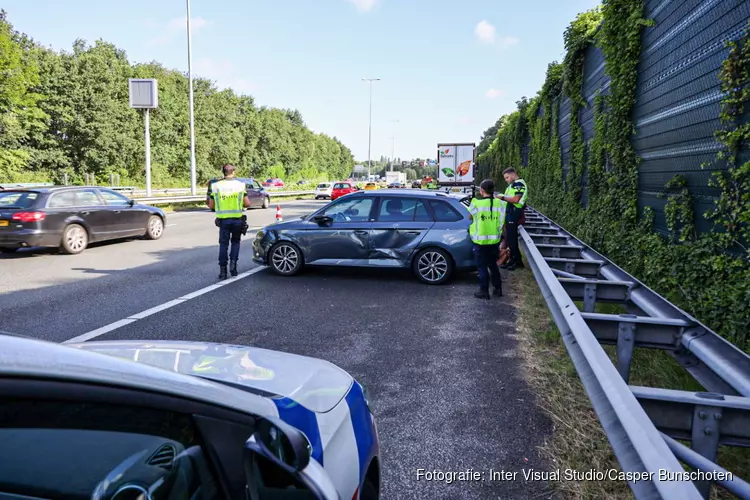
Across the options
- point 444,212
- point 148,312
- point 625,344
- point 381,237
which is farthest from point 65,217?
point 625,344

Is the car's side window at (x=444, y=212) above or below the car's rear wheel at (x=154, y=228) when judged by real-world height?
above

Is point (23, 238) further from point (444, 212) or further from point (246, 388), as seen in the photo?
point (246, 388)

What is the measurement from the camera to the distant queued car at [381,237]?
881cm

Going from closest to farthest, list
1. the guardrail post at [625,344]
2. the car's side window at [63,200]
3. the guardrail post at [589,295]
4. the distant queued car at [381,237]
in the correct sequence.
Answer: the guardrail post at [625,344], the guardrail post at [589,295], the distant queued car at [381,237], the car's side window at [63,200]

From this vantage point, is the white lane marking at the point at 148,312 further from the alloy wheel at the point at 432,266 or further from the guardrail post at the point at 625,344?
the guardrail post at the point at 625,344

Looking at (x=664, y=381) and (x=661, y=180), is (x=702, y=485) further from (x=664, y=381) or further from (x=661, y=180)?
(x=661, y=180)

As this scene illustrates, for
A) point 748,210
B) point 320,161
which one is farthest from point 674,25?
point 320,161

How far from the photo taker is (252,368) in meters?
2.26

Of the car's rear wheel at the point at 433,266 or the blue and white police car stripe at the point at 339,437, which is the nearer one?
the blue and white police car stripe at the point at 339,437

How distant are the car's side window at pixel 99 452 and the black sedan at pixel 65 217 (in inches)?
448

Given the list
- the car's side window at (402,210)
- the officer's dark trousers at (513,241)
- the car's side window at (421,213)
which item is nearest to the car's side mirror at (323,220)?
the car's side window at (402,210)

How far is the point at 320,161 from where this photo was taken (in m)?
112

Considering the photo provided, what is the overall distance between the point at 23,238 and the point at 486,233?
9.25 meters

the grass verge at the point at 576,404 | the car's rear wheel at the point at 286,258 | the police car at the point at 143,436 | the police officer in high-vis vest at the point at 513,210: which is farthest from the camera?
the police officer in high-vis vest at the point at 513,210
